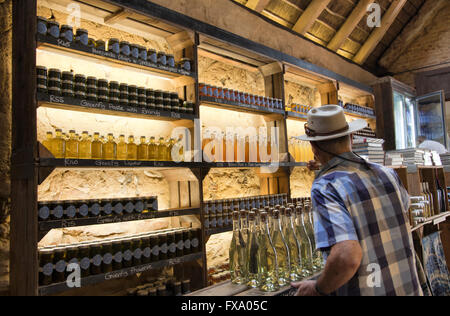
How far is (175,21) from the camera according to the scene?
3129mm

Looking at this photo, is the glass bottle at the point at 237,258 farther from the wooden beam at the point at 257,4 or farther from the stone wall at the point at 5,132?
the wooden beam at the point at 257,4

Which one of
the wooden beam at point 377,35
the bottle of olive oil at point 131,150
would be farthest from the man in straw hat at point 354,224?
the wooden beam at point 377,35

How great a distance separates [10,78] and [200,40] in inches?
63.8

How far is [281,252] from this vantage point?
6.00ft

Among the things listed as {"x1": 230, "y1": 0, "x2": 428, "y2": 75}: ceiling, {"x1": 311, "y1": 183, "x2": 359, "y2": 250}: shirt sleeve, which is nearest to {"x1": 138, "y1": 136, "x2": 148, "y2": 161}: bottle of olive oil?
{"x1": 311, "y1": 183, "x2": 359, "y2": 250}: shirt sleeve

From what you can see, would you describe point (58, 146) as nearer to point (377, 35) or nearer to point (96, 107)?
point (96, 107)

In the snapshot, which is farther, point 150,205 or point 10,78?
point 150,205

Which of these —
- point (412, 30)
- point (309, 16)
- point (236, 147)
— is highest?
point (412, 30)

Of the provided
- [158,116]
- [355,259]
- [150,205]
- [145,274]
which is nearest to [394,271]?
[355,259]

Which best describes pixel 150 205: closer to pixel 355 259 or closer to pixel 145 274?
pixel 145 274

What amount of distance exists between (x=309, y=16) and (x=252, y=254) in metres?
4.47

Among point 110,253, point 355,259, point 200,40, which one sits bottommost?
point 110,253

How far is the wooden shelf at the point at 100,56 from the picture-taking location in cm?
242

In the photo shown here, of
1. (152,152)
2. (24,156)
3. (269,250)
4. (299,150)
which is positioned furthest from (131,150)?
(299,150)
